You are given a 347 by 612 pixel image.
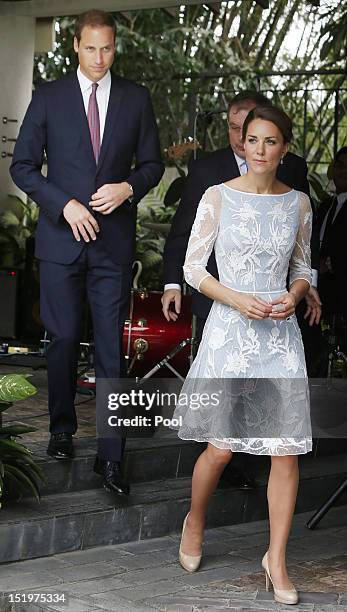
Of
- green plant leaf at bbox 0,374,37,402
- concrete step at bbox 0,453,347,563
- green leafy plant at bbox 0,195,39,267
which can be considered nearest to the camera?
green plant leaf at bbox 0,374,37,402

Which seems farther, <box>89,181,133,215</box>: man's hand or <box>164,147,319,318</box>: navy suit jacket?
<box>164,147,319,318</box>: navy suit jacket

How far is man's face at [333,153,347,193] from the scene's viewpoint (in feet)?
23.9

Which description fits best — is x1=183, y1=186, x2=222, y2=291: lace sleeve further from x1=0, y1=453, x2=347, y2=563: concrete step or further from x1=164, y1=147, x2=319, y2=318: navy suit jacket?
x1=0, y1=453, x2=347, y2=563: concrete step

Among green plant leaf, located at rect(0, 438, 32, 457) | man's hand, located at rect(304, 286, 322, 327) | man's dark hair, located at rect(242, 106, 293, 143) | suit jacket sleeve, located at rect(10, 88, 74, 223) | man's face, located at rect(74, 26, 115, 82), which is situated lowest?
green plant leaf, located at rect(0, 438, 32, 457)

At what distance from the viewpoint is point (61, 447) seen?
14.9 feet

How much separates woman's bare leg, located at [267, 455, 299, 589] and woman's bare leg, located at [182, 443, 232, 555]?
8.4 inches

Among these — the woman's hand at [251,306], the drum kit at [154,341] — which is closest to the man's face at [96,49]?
the woman's hand at [251,306]

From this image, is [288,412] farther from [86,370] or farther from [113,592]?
[86,370]

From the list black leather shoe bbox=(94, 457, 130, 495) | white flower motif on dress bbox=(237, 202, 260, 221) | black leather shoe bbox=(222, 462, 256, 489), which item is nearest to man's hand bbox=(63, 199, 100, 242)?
white flower motif on dress bbox=(237, 202, 260, 221)

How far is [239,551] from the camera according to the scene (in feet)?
14.6

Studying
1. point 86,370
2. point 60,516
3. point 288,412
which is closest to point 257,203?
point 288,412

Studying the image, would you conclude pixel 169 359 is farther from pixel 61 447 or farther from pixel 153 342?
pixel 61 447

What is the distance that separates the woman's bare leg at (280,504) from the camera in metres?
3.74

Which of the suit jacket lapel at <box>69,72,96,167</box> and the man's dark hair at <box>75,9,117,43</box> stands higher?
the man's dark hair at <box>75,9,117,43</box>
